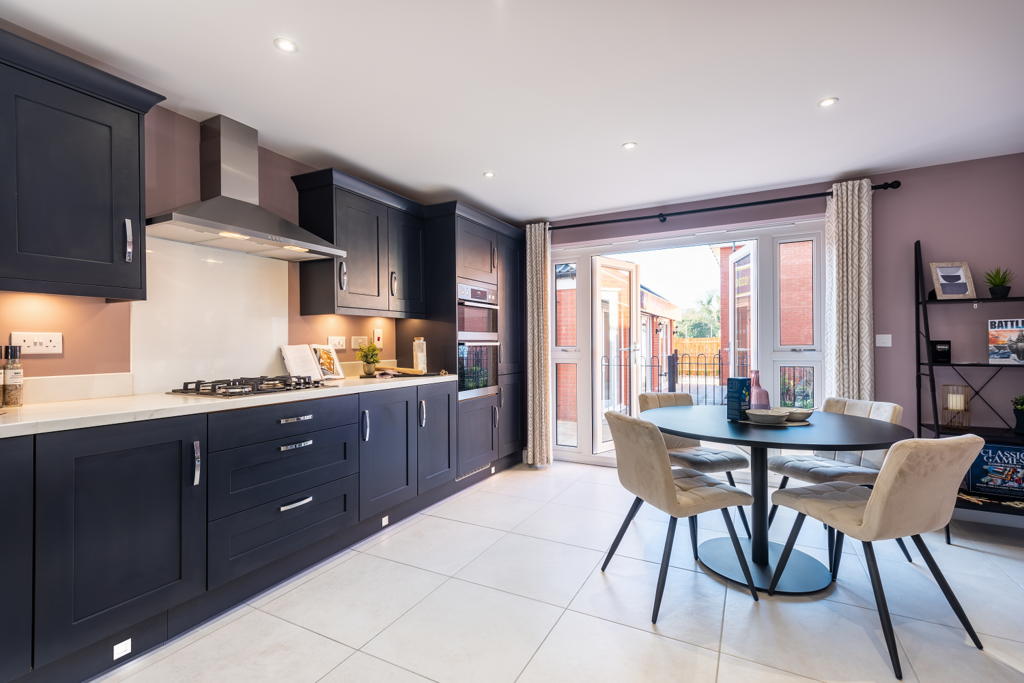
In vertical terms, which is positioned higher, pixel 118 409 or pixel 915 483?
pixel 118 409

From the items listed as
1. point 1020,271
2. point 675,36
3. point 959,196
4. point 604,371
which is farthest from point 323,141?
point 1020,271

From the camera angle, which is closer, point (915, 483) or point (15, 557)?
point (15, 557)

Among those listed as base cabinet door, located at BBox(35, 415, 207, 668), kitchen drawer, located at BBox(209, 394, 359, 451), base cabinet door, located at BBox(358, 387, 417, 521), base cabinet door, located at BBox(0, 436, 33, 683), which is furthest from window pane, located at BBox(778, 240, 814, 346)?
base cabinet door, located at BBox(0, 436, 33, 683)

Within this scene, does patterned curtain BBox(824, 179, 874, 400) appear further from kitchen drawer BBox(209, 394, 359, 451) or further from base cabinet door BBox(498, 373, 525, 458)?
kitchen drawer BBox(209, 394, 359, 451)

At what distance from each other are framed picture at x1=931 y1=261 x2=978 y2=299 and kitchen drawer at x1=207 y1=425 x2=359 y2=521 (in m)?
4.04

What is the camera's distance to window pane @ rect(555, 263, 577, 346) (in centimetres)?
491

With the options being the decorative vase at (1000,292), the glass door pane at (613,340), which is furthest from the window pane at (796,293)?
the glass door pane at (613,340)

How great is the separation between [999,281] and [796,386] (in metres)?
1.40

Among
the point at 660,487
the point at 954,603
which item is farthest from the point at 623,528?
the point at 954,603

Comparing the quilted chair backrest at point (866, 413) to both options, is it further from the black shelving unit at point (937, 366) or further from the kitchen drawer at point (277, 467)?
the kitchen drawer at point (277, 467)

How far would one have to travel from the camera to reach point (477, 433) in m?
4.14

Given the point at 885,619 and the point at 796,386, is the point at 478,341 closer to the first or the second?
the point at 796,386

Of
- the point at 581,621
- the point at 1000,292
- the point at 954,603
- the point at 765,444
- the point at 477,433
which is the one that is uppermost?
the point at 1000,292

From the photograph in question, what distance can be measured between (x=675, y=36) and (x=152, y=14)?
6.79 feet
